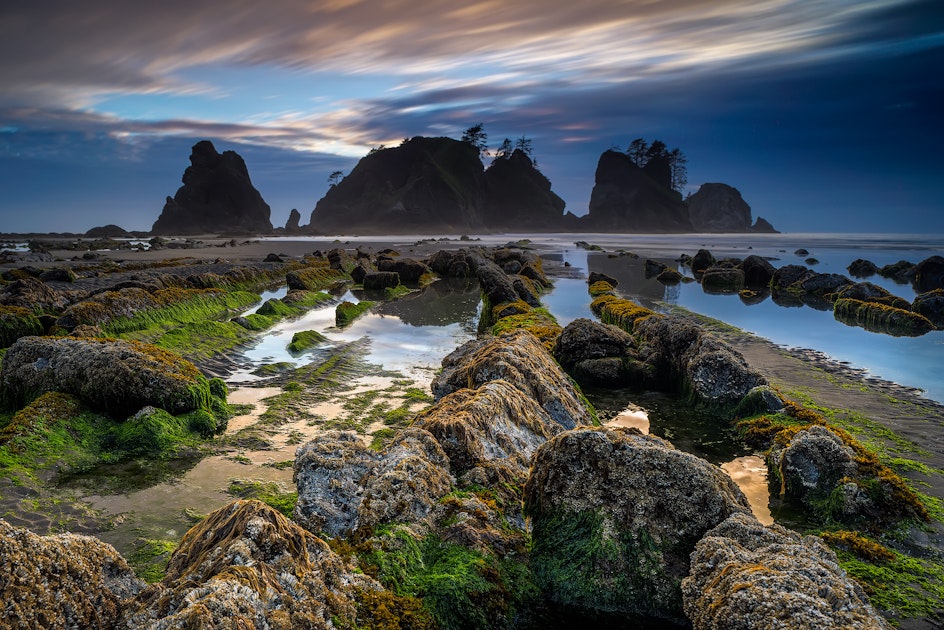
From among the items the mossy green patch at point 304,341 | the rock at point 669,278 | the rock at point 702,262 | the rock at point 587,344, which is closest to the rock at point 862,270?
the rock at point 702,262

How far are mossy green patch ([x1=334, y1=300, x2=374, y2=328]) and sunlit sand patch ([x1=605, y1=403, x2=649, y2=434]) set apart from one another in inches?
407

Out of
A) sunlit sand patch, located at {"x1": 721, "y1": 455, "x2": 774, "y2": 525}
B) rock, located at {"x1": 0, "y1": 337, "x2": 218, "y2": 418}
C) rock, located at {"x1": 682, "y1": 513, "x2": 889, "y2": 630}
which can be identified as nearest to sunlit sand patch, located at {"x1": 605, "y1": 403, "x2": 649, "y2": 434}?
sunlit sand patch, located at {"x1": 721, "y1": 455, "x2": 774, "y2": 525}

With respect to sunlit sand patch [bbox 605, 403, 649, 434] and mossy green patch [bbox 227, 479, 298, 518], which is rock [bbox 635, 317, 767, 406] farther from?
mossy green patch [bbox 227, 479, 298, 518]

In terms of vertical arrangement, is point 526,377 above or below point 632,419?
above

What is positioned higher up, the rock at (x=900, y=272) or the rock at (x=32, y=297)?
the rock at (x=32, y=297)

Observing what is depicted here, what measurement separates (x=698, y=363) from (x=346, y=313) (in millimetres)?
12312

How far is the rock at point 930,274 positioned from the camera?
118ft

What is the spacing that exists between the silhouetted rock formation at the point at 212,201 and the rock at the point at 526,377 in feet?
581

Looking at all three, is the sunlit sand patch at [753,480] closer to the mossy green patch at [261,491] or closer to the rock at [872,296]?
the mossy green patch at [261,491]

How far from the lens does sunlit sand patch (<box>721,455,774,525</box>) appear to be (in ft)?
21.7

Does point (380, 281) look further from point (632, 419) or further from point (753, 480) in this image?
point (753, 480)

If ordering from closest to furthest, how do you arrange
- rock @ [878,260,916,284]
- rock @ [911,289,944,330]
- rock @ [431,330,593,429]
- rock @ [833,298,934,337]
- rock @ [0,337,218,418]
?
rock @ [431,330,593,429], rock @ [0,337,218,418], rock @ [833,298,934,337], rock @ [911,289,944,330], rock @ [878,260,916,284]

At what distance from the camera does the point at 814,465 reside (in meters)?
6.88

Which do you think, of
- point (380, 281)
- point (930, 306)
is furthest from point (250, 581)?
point (930, 306)
